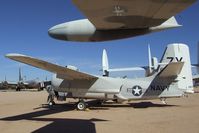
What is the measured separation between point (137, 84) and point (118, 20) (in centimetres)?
1788

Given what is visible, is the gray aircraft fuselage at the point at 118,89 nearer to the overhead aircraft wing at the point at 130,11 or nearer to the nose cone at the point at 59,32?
the nose cone at the point at 59,32

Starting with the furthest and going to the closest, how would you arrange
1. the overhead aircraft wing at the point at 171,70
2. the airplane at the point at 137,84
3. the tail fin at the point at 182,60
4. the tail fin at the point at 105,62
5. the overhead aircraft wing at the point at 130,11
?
1. the tail fin at the point at 105,62
2. the tail fin at the point at 182,60
3. the airplane at the point at 137,84
4. the overhead aircraft wing at the point at 171,70
5. the overhead aircraft wing at the point at 130,11

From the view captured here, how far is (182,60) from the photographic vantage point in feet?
69.9

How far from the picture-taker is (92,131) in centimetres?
1102

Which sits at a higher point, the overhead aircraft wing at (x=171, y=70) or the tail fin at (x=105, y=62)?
the tail fin at (x=105, y=62)

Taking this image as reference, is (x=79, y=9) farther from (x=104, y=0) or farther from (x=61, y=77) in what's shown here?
(x=61, y=77)

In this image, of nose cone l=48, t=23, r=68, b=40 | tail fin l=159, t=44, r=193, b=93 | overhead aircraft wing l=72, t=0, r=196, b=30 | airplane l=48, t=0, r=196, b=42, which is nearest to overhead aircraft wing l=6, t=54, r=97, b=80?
tail fin l=159, t=44, r=193, b=93

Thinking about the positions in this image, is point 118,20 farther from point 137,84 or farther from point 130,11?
point 137,84

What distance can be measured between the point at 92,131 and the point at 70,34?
23.1 ft

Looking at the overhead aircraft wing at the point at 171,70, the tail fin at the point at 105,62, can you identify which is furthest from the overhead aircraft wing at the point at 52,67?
the overhead aircraft wing at the point at 171,70

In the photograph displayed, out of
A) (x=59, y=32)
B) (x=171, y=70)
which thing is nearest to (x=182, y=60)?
(x=171, y=70)

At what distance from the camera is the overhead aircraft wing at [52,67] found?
1368 cm

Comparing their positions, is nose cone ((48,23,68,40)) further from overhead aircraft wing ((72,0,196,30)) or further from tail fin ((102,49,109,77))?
tail fin ((102,49,109,77))

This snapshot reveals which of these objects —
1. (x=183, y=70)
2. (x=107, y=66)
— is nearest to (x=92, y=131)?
(x=183, y=70)
